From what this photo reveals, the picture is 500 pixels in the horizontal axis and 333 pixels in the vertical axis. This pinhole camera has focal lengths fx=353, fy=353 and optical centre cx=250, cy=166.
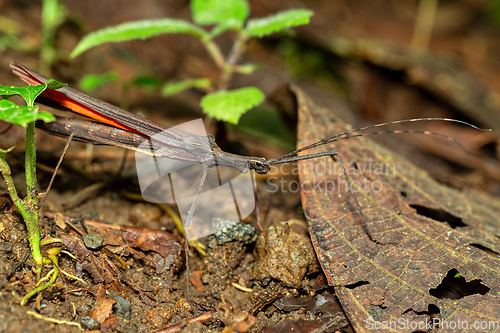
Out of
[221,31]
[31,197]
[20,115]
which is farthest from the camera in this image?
[221,31]

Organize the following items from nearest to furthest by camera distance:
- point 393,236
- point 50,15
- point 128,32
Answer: point 393,236 < point 128,32 < point 50,15

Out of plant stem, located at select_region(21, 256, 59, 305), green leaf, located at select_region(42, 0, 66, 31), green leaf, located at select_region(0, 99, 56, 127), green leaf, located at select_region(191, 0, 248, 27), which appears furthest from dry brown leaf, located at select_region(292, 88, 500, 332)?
green leaf, located at select_region(42, 0, 66, 31)

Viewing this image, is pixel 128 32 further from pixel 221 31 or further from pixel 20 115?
pixel 20 115

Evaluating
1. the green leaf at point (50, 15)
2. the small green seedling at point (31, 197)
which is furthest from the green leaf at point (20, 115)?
the green leaf at point (50, 15)

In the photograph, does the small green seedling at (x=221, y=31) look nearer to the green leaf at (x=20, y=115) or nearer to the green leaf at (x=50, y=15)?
the green leaf at (x=20, y=115)

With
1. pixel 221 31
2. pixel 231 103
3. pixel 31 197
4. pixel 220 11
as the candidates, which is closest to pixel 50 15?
pixel 220 11

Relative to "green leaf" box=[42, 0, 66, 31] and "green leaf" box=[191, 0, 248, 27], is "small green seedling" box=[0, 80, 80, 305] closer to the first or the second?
"green leaf" box=[191, 0, 248, 27]

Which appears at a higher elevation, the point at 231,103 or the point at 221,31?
the point at 221,31
